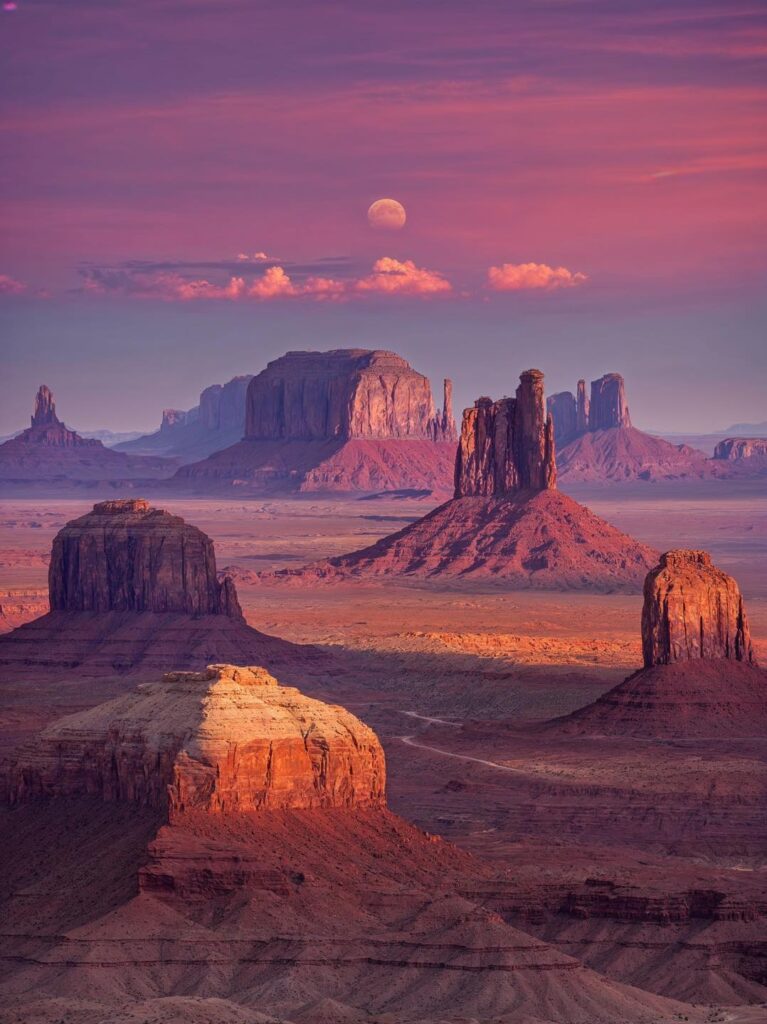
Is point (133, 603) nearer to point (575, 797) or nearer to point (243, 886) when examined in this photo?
point (575, 797)

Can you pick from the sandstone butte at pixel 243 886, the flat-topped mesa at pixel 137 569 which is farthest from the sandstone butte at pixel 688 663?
the sandstone butte at pixel 243 886

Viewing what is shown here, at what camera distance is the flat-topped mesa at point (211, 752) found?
Answer: 269 ft

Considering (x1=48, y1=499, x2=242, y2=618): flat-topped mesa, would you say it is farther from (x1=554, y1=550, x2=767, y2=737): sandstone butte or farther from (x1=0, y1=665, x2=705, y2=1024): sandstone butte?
(x1=0, y1=665, x2=705, y2=1024): sandstone butte

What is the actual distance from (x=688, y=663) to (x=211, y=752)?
5355 cm

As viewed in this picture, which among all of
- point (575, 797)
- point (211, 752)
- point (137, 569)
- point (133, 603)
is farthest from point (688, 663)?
point (211, 752)

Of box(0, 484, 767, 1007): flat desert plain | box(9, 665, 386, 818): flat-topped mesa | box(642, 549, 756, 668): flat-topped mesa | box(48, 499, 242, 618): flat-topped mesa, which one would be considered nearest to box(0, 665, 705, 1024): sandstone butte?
box(9, 665, 386, 818): flat-topped mesa

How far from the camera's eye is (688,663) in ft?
432

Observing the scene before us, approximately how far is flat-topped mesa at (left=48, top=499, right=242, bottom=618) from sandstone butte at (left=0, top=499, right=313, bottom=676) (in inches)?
2.3

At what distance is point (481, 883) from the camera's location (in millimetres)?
84375

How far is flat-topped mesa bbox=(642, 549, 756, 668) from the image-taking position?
130m

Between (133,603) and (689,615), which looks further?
(133,603)

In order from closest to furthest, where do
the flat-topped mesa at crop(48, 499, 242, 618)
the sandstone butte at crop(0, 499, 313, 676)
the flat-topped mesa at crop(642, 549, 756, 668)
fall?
the flat-topped mesa at crop(642, 549, 756, 668) → the sandstone butte at crop(0, 499, 313, 676) → the flat-topped mesa at crop(48, 499, 242, 618)

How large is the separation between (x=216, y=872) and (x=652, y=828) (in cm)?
3405

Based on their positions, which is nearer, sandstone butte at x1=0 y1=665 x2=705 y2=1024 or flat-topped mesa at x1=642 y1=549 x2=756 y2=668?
sandstone butte at x1=0 y1=665 x2=705 y2=1024
